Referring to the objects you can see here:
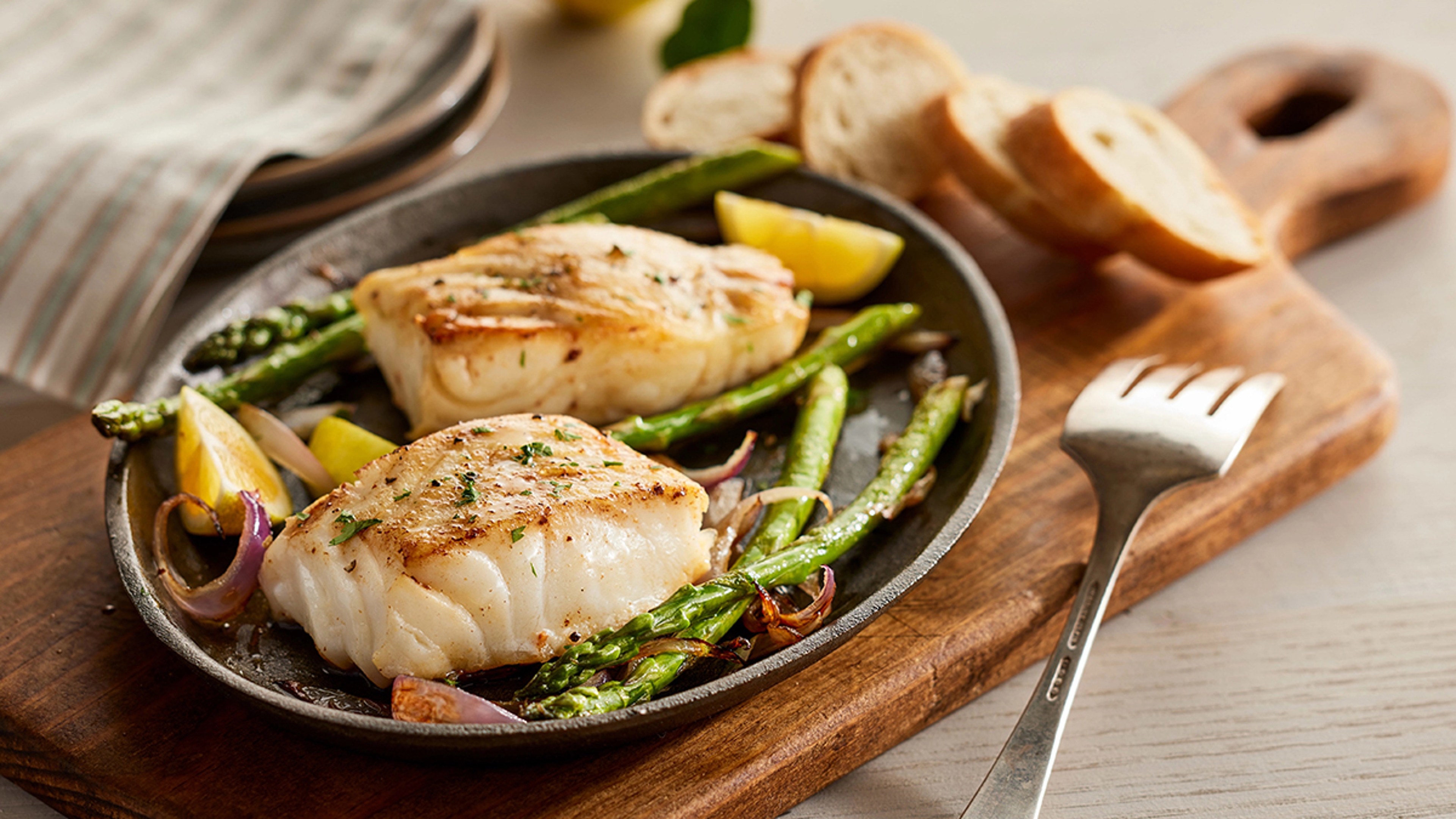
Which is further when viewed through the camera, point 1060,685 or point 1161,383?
point 1161,383

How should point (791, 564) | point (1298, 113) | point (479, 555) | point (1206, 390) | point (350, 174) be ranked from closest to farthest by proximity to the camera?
1. point (479, 555)
2. point (791, 564)
3. point (1206, 390)
4. point (350, 174)
5. point (1298, 113)

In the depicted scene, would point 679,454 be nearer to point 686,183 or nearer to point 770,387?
point 770,387

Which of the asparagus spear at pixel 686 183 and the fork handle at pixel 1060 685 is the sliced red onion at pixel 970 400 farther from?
the asparagus spear at pixel 686 183

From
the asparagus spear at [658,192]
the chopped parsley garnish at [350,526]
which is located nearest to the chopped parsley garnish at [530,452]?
the chopped parsley garnish at [350,526]

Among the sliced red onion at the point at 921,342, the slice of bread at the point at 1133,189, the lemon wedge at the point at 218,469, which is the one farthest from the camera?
the slice of bread at the point at 1133,189

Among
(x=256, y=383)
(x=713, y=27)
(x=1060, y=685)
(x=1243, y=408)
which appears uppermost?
(x=713, y=27)

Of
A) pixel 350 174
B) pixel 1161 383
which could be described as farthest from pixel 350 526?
pixel 1161 383

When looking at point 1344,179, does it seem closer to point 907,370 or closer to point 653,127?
point 907,370
